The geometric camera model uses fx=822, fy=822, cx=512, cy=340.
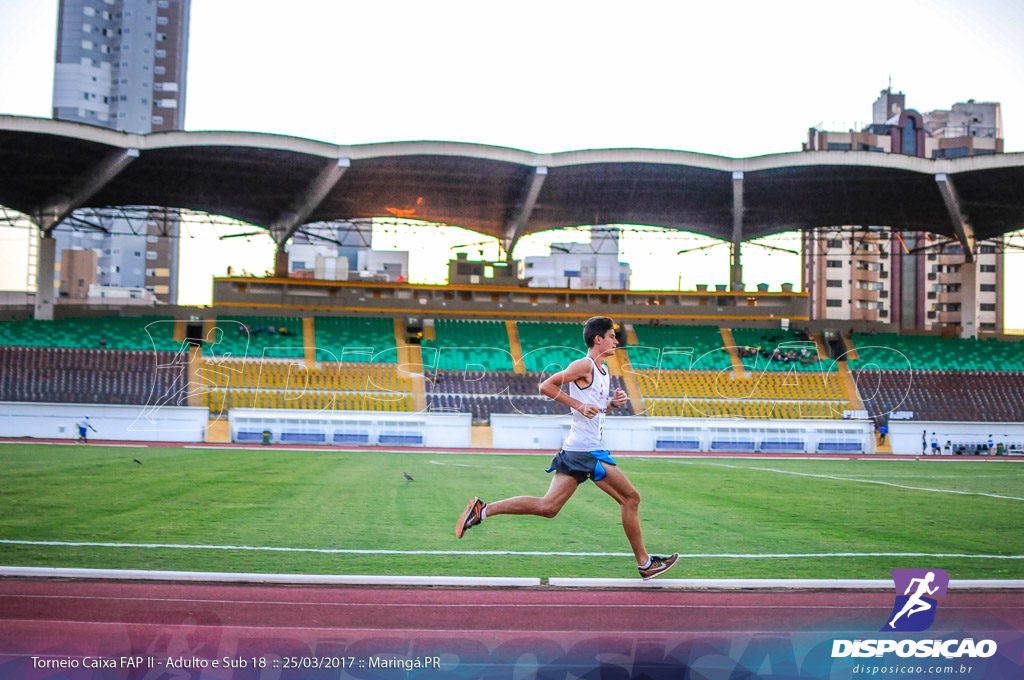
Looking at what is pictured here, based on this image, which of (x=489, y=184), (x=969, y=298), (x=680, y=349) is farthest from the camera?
(x=969, y=298)

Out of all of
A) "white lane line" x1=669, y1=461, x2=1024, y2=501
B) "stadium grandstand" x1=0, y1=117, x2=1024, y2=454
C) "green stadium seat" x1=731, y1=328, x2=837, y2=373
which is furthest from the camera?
"green stadium seat" x1=731, y1=328, x2=837, y2=373

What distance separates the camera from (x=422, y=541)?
10445 millimetres

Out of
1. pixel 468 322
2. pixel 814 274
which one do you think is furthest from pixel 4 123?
pixel 814 274

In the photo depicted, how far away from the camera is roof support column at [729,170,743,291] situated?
43562 millimetres

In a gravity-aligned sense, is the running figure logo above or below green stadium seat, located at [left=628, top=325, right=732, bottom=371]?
below

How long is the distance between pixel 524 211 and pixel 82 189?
76.5 ft

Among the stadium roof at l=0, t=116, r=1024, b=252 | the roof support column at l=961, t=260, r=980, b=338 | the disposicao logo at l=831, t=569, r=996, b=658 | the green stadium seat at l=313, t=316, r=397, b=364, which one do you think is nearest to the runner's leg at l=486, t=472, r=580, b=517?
the disposicao logo at l=831, t=569, r=996, b=658

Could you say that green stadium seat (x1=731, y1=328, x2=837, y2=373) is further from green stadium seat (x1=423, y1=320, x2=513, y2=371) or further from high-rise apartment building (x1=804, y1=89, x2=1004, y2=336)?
high-rise apartment building (x1=804, y1=89, x2=1004, y2=336)

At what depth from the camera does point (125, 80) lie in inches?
3686

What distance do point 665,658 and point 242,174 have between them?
41.6 m

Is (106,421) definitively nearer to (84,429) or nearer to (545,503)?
(84,429)

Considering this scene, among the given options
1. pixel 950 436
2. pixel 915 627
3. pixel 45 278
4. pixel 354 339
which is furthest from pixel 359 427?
pixel 915 627

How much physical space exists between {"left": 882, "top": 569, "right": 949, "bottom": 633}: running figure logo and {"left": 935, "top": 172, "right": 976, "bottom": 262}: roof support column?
134 ft

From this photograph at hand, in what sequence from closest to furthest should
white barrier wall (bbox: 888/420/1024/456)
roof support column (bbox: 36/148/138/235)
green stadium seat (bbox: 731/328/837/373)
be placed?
1. white barrier wall (bbox: 888/420/1024/456)
2. roof support column (bbox: 36/148/138/235)
3. green stadium seat (bbox: 731/328/837/373)
